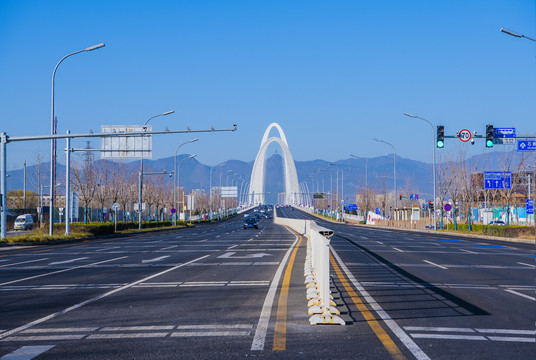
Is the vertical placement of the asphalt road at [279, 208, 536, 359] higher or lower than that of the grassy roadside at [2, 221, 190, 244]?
higher

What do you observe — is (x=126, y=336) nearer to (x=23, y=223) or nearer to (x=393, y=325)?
(x=393, y=325)

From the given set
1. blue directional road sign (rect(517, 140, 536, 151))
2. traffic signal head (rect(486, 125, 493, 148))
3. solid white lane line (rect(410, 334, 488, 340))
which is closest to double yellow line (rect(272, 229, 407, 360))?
solid white lane line (rect(410, 334, 488, 340))

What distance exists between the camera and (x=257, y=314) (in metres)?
10.1

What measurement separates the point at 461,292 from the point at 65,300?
8633 mm

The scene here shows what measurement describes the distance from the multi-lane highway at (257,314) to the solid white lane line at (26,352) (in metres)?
0.02

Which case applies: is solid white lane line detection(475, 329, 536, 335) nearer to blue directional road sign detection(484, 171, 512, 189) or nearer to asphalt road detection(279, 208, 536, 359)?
asphalt road detection(279, 208, 536, 359)

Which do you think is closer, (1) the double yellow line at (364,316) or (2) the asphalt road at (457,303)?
(1) the double yellow line at (364,316)

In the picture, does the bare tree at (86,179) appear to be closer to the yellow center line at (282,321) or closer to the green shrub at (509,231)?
the green shrub at (509,231)

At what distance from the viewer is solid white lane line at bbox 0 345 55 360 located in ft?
23.5

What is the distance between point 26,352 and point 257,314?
3946 mm

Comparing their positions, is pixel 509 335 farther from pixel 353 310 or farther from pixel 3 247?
pixel 3 247

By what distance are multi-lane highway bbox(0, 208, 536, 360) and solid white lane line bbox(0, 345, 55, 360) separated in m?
0.02

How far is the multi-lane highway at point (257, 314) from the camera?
754 centimetres

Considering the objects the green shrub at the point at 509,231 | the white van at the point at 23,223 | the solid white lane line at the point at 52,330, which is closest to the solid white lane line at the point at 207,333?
the solid white lane line at the point at 52,330
